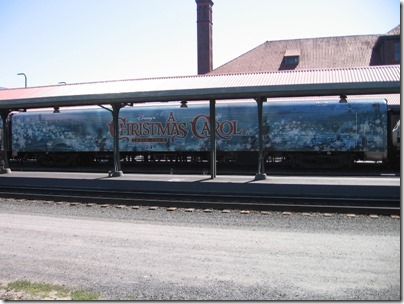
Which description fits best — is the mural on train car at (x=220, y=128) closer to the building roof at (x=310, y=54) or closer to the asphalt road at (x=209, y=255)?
the asphalt road at (x=209, y=255)

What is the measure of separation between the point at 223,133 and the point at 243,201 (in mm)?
9813

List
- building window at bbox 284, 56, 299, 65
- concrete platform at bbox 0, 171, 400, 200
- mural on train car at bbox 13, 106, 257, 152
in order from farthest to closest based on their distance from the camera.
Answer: building window at bbox 284, 56, 299, 65, mural on train car at bbox 13, 106, 257, 152, concrete platform at bbox 0, 171, 400, 200

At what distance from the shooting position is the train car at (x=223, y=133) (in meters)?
19.7

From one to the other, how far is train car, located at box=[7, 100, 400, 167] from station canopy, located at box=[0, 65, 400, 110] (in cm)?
138

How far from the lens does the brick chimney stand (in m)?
46.4

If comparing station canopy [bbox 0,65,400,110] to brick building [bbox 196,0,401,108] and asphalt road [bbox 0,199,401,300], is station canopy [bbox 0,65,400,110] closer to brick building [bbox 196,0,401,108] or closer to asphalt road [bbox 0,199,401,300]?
asphalt road [bbox 0,199,401,300]

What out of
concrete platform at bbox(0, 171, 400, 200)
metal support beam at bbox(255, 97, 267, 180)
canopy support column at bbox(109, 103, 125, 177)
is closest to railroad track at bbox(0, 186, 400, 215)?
concrete platform at bbox(0, 171, 400, 200)

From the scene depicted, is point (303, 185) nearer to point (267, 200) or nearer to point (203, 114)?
point (267, 200)

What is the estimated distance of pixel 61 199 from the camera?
12.5 meters

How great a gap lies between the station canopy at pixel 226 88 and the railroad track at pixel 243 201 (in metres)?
3.88

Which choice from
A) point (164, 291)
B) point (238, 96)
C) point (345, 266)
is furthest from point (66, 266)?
point (238, 96)

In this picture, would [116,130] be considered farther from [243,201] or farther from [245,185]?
[243,201]

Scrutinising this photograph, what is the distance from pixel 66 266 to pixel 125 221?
3.23 meters

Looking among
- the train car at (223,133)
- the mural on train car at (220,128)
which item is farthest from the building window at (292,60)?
the mural on train car at (220,128)
